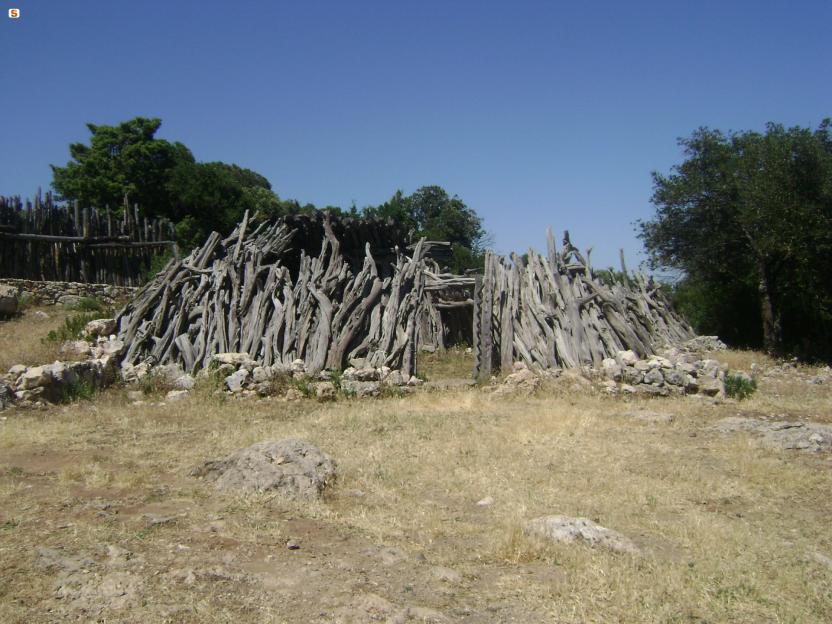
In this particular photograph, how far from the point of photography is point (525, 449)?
7949 mm

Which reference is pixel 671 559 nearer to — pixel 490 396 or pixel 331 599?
pixel 331 599

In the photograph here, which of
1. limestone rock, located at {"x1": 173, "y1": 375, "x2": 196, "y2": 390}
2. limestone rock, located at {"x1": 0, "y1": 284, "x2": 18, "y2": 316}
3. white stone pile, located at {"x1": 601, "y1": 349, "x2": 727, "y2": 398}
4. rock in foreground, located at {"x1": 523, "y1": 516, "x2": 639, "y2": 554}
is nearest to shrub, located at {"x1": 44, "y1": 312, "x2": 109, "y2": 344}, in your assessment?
limestone rock, located at {"x1": 0, "y1": 284, "x2": 18, "y2": 316}

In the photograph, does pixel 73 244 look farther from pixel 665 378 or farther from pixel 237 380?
pixel 665 378

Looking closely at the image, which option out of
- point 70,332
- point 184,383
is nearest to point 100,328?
point 70,332

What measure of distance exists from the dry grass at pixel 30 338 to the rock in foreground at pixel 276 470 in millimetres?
6245

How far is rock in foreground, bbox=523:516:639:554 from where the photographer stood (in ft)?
16.8

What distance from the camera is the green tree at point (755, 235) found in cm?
1509

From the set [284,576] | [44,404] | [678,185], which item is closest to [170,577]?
[284,576]

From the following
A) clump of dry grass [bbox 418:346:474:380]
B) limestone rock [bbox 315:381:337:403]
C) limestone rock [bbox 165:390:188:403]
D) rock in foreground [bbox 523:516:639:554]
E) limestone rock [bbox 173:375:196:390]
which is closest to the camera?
rock in foreground [bbox 523:516:639:554]

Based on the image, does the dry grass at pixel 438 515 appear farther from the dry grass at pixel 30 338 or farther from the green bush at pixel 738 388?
the dry grass at pixel 30 338

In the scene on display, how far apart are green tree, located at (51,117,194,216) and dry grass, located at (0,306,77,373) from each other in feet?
41.0

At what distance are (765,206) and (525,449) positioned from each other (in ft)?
33.6

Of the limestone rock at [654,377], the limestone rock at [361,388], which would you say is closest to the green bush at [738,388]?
the limestone rock at [654,377]

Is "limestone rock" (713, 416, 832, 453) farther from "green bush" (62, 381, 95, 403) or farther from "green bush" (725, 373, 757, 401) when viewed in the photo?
"green bush" (62, 381, 95, 403)
